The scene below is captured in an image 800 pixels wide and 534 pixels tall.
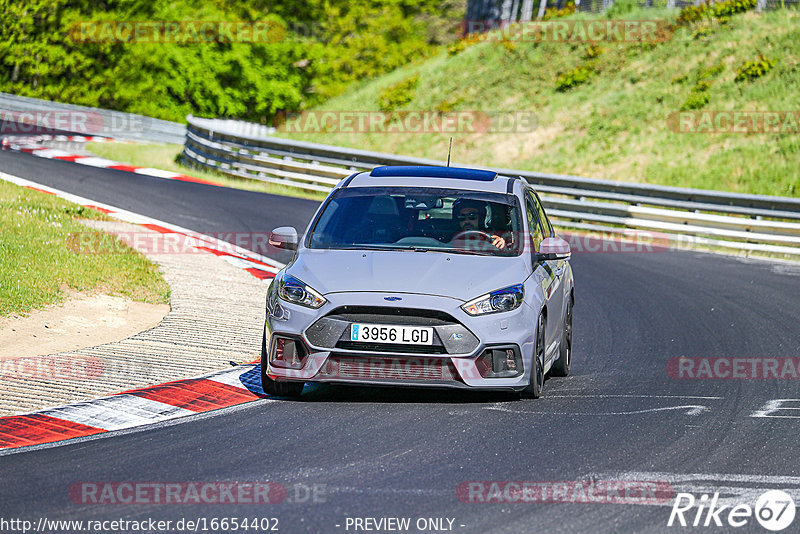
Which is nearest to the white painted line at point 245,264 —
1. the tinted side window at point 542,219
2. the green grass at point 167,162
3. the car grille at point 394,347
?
the tinted side window at point 542,219

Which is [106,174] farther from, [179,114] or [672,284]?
[179,114]

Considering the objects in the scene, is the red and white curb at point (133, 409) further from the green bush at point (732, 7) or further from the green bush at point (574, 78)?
the green bush at point (732, 7)

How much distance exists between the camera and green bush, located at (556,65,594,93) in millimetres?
42312

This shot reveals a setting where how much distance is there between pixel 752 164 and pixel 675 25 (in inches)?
484

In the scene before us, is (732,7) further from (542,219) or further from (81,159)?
(542,219)

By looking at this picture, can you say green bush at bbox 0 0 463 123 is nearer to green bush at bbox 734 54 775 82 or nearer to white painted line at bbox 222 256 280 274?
green bush at bbox 734 54 775 82

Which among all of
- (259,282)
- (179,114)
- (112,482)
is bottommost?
(179,114)

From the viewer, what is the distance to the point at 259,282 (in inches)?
554

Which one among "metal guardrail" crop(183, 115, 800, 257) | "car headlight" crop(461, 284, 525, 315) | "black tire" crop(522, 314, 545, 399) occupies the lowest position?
"metal guardrail" crop(183, 115, 800, 257)

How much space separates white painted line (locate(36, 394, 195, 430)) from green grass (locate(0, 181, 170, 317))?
340 centimetres

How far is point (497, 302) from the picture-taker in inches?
316

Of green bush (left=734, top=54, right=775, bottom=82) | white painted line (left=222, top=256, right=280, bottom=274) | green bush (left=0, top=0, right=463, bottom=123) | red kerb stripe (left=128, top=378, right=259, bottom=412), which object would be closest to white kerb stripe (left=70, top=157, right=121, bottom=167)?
white painted line (left=222, top=256, right=280, bottom=274)

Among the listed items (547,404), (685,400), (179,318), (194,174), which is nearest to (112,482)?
(547,404)

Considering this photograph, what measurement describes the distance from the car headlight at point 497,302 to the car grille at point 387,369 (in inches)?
15.9
